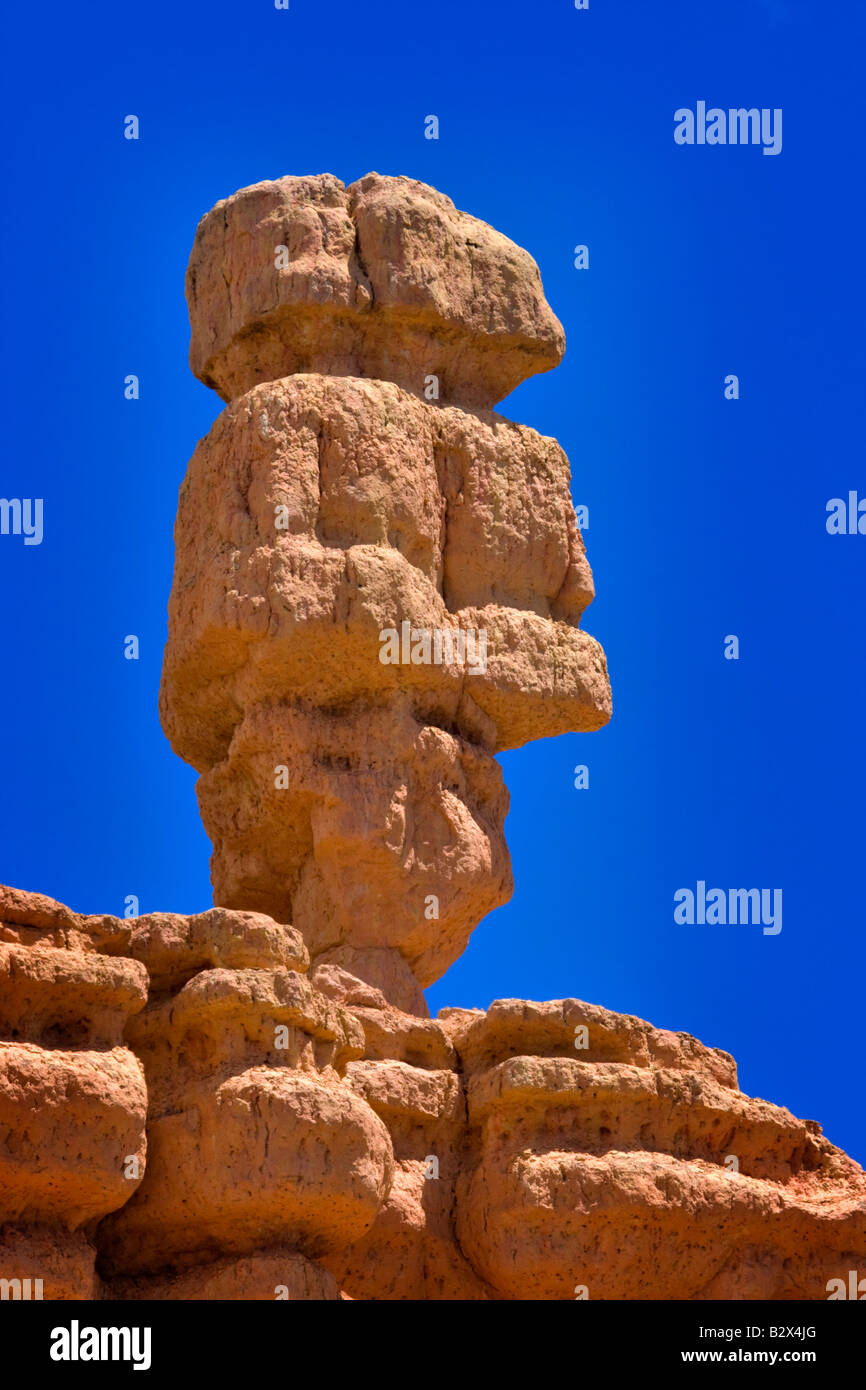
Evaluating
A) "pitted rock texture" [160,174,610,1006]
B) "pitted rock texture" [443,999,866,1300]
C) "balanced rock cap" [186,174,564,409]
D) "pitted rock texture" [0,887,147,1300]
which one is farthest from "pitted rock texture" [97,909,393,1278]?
"balanced rock cap" [186,174,564,409]

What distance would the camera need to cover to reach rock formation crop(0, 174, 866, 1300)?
15.4 metres

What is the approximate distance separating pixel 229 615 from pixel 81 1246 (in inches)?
212

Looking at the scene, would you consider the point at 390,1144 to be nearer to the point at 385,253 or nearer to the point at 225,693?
the point at 225,693

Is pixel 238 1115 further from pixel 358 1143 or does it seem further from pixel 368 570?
pixel 368 570

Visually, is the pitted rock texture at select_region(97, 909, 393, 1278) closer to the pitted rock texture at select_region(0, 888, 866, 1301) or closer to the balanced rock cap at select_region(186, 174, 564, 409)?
the pitted rock texture at select_region(0, 888, 866, 1301)

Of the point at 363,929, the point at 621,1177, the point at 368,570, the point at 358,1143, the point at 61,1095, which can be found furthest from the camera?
the point at 368,570

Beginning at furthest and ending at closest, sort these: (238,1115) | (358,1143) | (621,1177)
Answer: (621,1177) < (358,1143) < (238,1115)

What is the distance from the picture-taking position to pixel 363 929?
62.6ft

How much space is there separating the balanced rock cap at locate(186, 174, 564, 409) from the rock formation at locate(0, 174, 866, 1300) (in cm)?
3

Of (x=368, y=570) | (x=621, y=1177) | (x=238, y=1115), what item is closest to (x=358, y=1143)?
(x=238, y=1115)

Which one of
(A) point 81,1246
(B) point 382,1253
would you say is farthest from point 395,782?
(A) point 81,1246

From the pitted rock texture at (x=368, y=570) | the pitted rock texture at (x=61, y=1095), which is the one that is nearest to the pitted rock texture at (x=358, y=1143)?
the pitted rock texture at (x=61, y=1095)

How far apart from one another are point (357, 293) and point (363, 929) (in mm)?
4572

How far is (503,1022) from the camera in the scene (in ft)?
58.7
